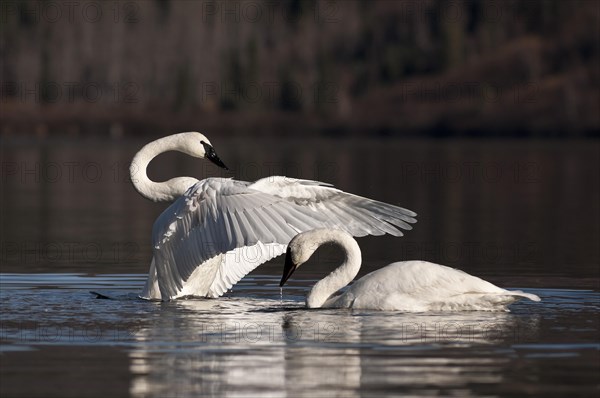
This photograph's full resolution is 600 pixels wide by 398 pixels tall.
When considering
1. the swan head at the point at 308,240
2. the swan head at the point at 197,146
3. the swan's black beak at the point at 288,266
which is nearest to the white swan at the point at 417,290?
the swan head at the point at 308,240

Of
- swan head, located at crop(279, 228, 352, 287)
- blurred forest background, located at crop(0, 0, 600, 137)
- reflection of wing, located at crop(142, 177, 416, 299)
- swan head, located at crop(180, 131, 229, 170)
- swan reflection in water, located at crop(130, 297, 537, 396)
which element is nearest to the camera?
swan reflection in water, located at crop(130, 297, 537, 396)

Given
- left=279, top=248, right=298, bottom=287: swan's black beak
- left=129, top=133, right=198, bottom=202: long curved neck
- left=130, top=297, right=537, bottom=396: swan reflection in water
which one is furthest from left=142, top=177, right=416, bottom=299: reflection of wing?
left=129, top=133, right=198, bottom=202: long curved neck

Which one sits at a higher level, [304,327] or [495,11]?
[495,11]

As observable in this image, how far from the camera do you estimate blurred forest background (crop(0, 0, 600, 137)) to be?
72.9 metres

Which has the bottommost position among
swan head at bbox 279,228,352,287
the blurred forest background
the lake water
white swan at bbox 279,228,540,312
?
the lake water

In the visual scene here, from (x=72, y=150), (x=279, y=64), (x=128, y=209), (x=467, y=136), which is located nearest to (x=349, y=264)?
(x=128, y=209)

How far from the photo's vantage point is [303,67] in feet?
327

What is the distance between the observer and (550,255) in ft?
52.4

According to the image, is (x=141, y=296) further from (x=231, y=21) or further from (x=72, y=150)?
(x=231, y=21)

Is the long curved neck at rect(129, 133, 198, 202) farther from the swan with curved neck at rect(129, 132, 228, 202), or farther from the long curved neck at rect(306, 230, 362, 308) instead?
the long curved neck at rect(306, 230, 362, 308)

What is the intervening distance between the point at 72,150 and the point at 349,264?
4058 centimetres

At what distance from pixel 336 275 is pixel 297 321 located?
104 centimetres

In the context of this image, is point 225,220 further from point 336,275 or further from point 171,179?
point 171,179

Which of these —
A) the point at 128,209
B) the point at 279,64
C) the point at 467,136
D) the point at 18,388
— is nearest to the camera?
the point at 18,388
